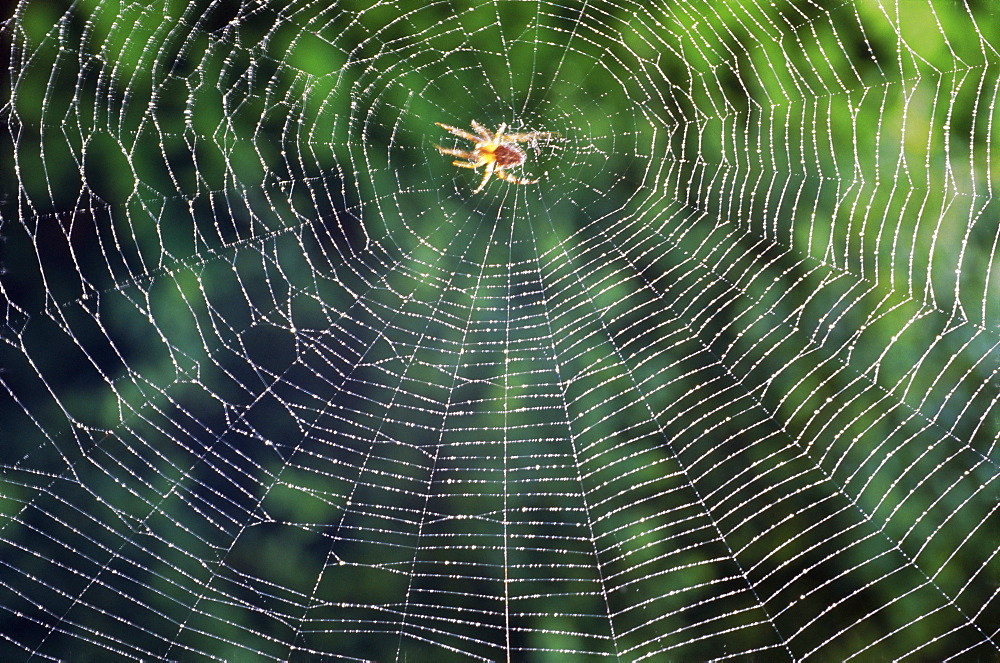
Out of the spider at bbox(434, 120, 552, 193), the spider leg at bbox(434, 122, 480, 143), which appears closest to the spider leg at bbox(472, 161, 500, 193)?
the spider at bbox(434, 120, 552, 193)

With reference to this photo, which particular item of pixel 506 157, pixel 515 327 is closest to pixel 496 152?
pixel 506 157

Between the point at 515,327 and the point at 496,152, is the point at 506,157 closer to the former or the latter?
the point at 496,152

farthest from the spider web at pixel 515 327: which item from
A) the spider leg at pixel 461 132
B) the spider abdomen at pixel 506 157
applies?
the spider abdomen at pixel 506 157

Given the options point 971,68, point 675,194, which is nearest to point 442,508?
point 675,194

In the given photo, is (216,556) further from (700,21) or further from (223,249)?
(700,21)

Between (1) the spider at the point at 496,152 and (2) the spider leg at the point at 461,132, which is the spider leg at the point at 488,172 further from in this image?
(2) the spider leg at the point at 461,132

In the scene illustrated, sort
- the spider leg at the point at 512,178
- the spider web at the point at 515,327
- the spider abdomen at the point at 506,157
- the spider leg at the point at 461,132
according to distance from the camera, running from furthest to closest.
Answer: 1. the spider abdomen at the point at 506,157
2. the spider leg at the point at 512,178
3. the spider leg at the point at 461,132
4. the spider web at the point at 515,327

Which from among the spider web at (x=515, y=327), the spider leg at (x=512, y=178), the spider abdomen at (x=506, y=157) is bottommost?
the spider web at (x=515, y=327)

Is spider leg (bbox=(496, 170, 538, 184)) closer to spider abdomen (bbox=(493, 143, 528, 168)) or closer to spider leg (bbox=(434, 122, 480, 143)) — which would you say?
spider abdomen (bbox=(493, 143, 528, 168))
